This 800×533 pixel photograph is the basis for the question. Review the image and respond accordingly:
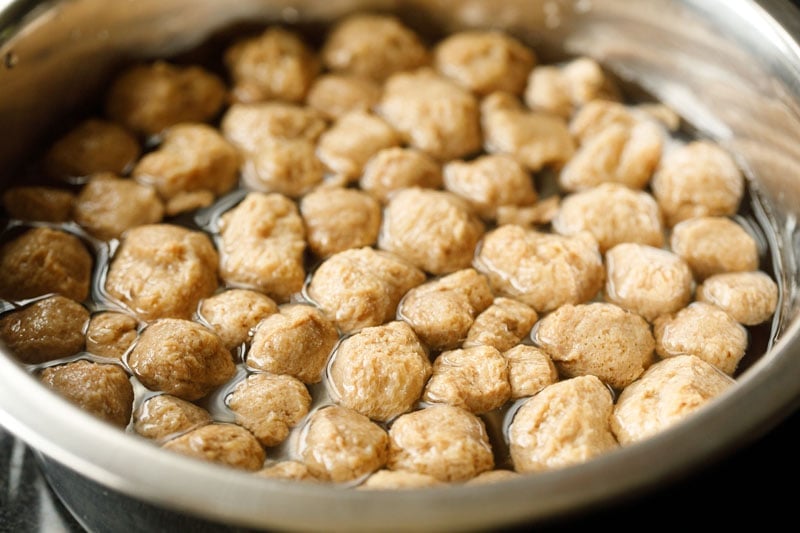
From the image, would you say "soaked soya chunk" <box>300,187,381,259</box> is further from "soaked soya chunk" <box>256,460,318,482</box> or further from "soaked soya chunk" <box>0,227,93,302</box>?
"soaked soya chunk" <box>256,460,318,482</box>

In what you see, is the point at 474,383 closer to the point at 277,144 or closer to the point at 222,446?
the point at 222,446

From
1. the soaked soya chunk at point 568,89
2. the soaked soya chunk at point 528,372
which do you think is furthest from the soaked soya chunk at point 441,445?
the soaked soya chunk at point 568,89

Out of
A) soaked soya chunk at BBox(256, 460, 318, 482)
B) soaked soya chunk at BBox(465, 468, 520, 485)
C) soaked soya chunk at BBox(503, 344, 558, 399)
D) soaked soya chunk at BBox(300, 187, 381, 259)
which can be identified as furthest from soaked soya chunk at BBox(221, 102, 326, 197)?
soaked soya chunk at BBox(465, 468, 520, 485)

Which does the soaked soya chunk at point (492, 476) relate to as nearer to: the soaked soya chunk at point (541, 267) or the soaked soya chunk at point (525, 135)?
the soaked soya chunk at point (541, 267)

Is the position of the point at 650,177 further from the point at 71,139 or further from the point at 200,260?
the point at 71,139

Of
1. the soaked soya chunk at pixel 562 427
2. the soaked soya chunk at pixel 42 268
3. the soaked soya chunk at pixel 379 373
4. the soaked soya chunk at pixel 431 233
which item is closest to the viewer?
the soaked soya chunk at pixel 562 427

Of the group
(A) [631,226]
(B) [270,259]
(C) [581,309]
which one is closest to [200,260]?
(B) [270,259]

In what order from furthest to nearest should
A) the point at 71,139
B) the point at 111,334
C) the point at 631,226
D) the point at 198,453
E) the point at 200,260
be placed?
the point at 71,139, the point at 631,226, the point at 200,260, the point at 111,334, the point at 198,453
